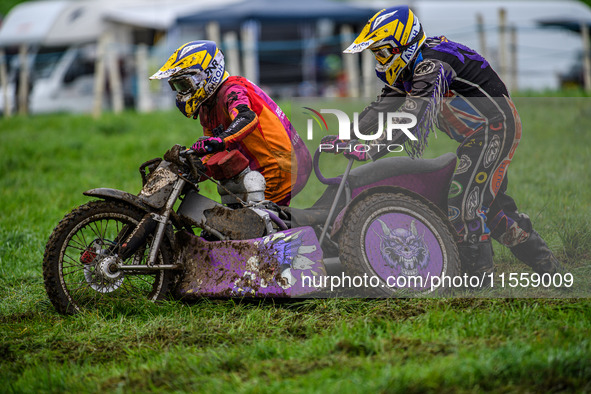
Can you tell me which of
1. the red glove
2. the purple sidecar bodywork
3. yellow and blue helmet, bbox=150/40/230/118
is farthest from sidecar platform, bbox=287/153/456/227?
yellow and blue helmet, bbox=150/40/230/118

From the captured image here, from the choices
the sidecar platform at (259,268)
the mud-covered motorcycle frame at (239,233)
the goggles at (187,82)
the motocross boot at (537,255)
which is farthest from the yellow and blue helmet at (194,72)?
the motocross boot at (537,255)

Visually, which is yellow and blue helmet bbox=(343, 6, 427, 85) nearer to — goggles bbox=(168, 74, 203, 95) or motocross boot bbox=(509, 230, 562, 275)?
goggles bbox=(168, 74, 203, 95)

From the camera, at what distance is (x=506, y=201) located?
501cm

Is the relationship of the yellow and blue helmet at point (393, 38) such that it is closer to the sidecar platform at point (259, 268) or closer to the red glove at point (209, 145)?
the red glove at point (209, 145)

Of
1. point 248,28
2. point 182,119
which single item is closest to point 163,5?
point 248,28

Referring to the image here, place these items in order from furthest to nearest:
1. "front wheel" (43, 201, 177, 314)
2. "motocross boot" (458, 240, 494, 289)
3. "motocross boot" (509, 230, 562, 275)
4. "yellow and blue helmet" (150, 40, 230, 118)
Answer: "yellow and blue helmet" (150, 40, 230, 118), "motocross boot" (509, 230, 562, 275), "motocross boot" (458, 240, 494, 289), "front wheel" (43, 201, 177, 314)

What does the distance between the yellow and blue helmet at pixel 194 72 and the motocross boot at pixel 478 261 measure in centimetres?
222

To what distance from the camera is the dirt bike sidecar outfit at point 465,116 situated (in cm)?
472

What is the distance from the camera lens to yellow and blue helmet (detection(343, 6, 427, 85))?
4691 millimetres

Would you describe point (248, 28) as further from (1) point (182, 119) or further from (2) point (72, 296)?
(2) point (72, 296)

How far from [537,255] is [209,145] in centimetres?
250

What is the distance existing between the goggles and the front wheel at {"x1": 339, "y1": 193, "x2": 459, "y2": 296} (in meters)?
1.53

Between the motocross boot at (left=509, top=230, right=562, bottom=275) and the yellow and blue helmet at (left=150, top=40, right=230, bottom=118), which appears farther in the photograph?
the yellow and blue helmet at (left=150, top=40, right=230, bottom=118)

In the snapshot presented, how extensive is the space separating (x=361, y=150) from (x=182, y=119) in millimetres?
10023
